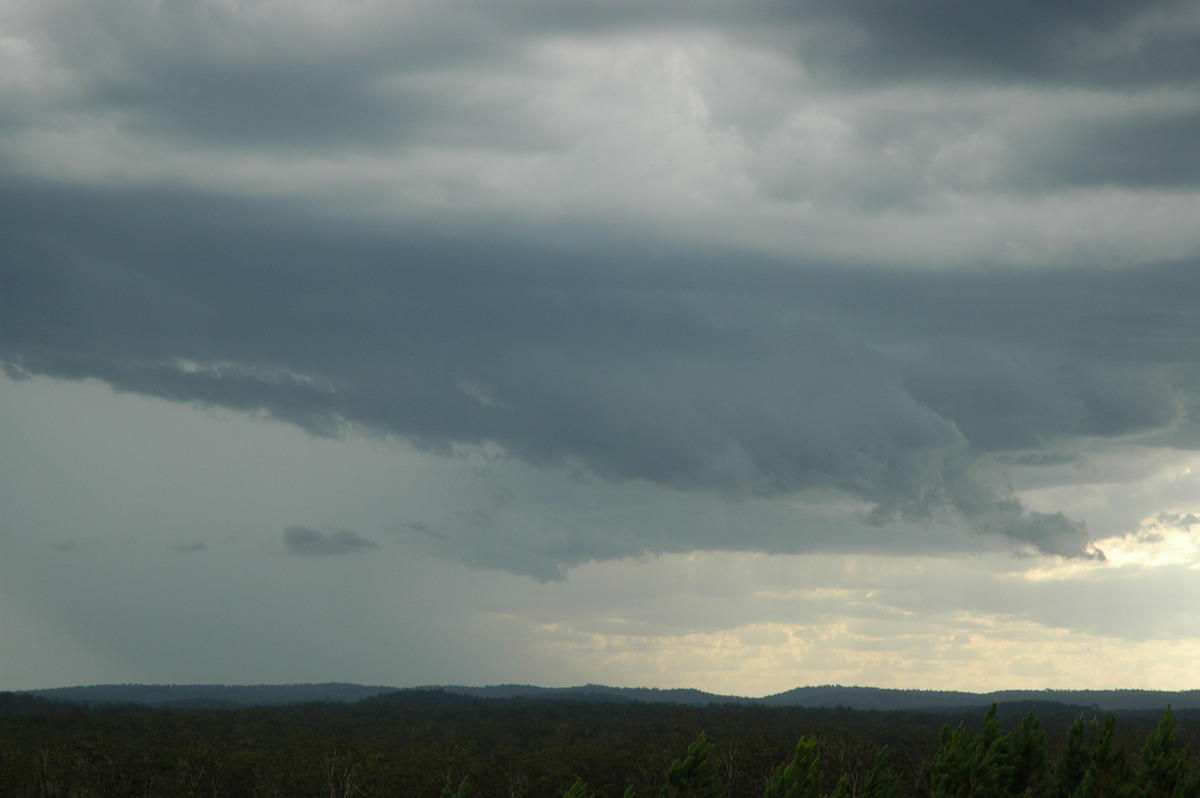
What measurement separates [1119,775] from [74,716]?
6702 inches

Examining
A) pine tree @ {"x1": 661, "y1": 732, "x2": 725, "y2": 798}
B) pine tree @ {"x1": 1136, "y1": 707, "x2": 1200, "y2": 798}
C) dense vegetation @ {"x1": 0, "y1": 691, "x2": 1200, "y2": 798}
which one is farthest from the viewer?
pine tree @ {"x1": 661, "y1": 732, "x2": 725, "y2": 798}

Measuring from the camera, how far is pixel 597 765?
133m

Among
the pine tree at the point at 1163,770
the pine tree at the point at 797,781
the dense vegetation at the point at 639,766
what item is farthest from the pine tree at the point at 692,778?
the pine tree at the point at 1163,770

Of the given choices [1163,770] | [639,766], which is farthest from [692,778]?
[639,766]

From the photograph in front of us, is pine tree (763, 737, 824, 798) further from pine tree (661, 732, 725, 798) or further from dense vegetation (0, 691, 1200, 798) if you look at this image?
pine tree (661, 732, 725, 798)

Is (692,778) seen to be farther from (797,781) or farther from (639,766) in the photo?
(639,766)

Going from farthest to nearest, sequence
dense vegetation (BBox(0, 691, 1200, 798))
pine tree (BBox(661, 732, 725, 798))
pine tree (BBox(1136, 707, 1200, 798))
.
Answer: pine tree (BBox(661, 732, 725, 798)) → dense vegetation (BBox(0, 691, 1200, 798)) → pine tree (BBox(1136, 707, 1200, 798))

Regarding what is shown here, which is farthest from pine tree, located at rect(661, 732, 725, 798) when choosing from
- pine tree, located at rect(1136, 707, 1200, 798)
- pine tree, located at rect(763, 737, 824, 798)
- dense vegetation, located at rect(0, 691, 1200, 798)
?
pine tree, located at rect(1136, 707, 1200, 798)

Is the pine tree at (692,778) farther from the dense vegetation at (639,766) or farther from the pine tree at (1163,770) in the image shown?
the pine tree at (1163,770)

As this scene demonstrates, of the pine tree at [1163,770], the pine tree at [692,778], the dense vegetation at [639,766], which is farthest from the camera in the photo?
the pine tree at [692,778]

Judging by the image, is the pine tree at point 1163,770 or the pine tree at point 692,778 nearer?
the pine tree at point 1163,770

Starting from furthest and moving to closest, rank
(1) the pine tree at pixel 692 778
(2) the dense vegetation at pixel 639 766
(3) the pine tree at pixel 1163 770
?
(1) the pine tree at pixel 692 778 → (2) the dense vegetation at pixel 639 766 → (3) the pine tree at pixel 1163 770

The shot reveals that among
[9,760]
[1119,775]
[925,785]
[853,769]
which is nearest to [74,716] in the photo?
[9,760]

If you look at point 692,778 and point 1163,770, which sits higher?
point 1163,770
